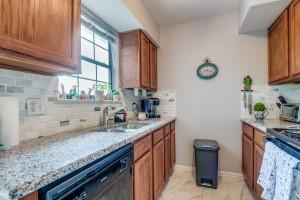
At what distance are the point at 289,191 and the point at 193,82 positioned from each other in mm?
2049

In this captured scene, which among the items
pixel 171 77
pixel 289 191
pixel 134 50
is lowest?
pixel 289 191

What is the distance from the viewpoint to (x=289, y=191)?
3.13 ft

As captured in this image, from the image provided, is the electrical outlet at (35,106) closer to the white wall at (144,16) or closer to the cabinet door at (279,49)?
the white wall at (144,16)

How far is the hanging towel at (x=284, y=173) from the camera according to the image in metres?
0.96

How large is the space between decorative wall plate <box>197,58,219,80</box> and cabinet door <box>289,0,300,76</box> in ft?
3.30


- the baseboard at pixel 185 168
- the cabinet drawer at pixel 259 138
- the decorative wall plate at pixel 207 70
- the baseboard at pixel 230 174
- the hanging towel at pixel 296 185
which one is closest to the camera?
the hanging towel at pixel 296 185

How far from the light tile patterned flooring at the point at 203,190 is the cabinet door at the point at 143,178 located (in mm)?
563

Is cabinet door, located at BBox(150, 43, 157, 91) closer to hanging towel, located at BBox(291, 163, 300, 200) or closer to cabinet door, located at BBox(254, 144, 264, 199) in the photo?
cabinet door, located at BBox(254, 144, 264, 199)

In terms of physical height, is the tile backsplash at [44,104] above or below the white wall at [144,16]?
below

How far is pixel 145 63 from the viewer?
254 centimetres

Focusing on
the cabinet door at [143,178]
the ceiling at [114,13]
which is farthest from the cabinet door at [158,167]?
the ceiling at [114,13]

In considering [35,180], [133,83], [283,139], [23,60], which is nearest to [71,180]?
[35,180]

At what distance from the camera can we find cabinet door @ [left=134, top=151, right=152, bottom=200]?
4.53ft

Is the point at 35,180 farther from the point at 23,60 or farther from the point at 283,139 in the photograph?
the point at 283,139
